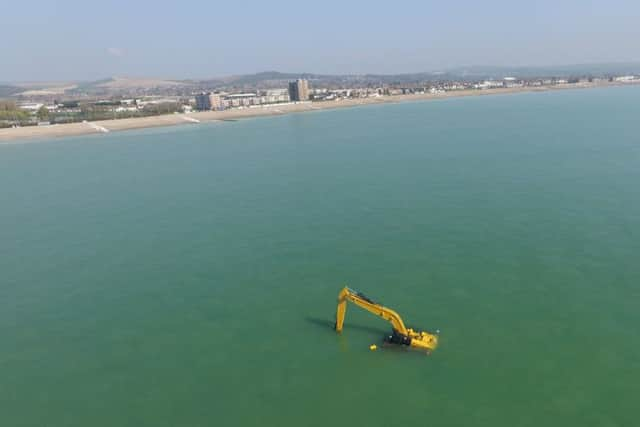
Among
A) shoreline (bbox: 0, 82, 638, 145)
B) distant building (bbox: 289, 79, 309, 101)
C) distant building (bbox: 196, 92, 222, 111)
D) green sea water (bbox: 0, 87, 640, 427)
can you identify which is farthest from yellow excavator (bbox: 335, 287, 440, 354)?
distant building (bbox: 289, 79, 309, 101)

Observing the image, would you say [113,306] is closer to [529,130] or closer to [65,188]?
[65,188]

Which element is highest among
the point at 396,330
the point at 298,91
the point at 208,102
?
the point at 298,91

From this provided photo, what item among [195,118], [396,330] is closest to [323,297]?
[396,330]

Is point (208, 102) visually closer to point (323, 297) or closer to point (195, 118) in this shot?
point (195, 118)

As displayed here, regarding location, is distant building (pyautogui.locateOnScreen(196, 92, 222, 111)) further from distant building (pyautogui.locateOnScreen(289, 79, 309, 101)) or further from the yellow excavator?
the yellow excavator

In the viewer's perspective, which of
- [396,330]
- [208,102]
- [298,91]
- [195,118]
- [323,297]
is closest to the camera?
[396,330]
